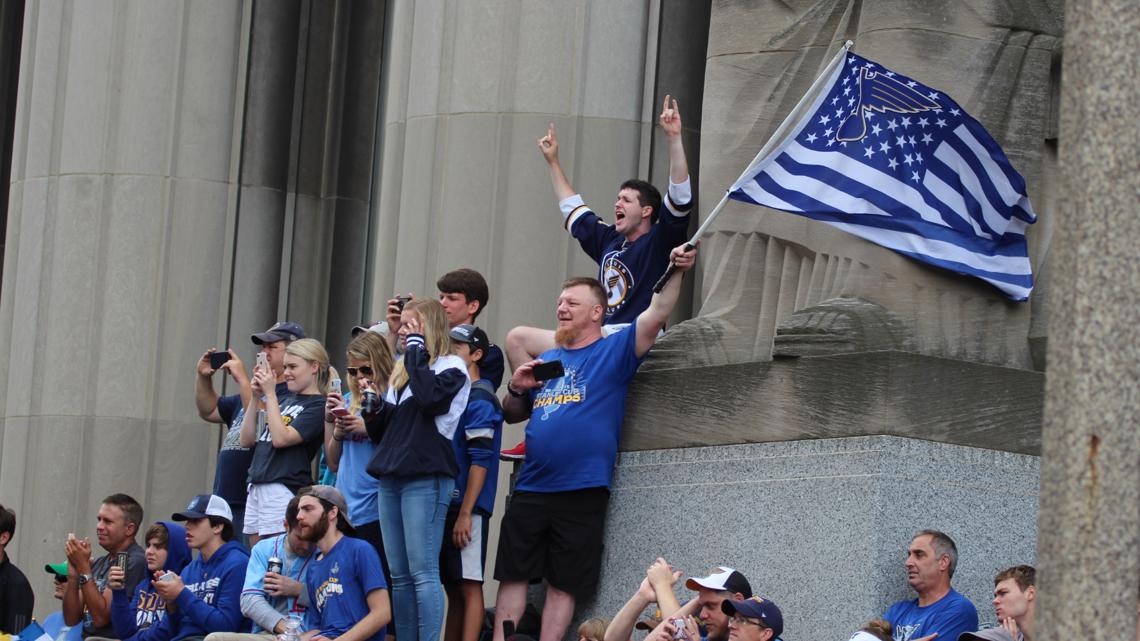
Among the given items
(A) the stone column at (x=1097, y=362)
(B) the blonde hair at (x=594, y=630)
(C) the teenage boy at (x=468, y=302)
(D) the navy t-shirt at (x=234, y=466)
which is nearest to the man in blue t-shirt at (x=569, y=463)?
(C) the teenage boy at (x=468, y=302)

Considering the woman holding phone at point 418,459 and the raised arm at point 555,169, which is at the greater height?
the raised arm at point 555,169

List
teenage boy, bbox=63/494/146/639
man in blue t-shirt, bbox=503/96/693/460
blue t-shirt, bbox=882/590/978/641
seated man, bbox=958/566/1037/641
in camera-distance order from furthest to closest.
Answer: teenage boy, bbox=63/494/146/639, man in blue t-shirt, bbox=503/96/693/460, blue t-shirt, bbox=882/590/978/641, seated man, bbox=958/566/1037/641

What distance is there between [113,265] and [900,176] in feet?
25.0

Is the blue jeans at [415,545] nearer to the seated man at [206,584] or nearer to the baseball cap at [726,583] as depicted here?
the seated man at [206,584]

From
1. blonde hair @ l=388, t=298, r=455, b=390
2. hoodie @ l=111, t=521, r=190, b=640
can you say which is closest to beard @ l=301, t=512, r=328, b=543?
blonde hair @ l=388, t=298, r=455, b=390

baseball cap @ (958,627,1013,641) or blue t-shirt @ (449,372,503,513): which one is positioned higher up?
blue t-shirt @ (449,372,503,513)

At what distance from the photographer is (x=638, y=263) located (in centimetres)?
1120

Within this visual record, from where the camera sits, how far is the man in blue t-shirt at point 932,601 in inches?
359

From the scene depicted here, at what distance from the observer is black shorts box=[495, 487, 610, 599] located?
34.6 feet

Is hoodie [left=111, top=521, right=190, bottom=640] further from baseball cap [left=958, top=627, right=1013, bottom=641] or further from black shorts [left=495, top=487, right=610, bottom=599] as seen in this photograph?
baseball cap [left=958, top=627, right=1013, bottom=641]

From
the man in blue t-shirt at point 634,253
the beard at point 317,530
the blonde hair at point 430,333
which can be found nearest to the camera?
the beard at point 317,530

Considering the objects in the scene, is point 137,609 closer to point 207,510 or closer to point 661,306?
point 207,510

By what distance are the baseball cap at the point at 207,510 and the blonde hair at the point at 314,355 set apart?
0.82 meters

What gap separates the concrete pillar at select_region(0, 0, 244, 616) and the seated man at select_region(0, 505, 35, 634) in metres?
2.92
